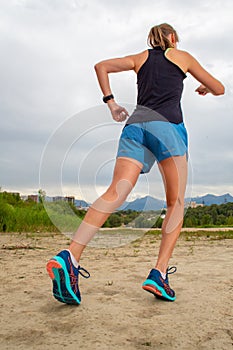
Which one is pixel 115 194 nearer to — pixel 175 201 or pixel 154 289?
pixel 175 201

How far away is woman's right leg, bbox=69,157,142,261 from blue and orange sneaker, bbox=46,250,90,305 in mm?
76

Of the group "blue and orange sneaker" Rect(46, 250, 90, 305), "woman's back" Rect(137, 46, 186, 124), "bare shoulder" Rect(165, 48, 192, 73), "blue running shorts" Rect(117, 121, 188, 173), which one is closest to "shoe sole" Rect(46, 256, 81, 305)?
Result: "blue and orange sneaker" Rect(46, 250, 90, 305)

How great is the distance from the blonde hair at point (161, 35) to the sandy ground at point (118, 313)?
1.54m

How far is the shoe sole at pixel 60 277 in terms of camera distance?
7.73 feet

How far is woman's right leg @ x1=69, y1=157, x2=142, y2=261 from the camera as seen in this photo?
2.47 meters

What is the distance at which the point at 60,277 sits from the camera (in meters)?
2.37

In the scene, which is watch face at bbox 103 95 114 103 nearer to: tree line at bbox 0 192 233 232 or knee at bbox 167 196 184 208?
knee at bbox 167 196 184 208

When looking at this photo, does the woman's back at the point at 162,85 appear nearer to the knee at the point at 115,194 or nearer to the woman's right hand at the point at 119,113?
the woman's right hand at the point at 119,113

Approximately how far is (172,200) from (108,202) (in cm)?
47

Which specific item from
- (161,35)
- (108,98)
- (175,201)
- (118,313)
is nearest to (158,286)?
(118,313)

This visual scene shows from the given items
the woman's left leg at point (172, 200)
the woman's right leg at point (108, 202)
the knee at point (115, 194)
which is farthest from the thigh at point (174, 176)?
the knee at point (115, 194)

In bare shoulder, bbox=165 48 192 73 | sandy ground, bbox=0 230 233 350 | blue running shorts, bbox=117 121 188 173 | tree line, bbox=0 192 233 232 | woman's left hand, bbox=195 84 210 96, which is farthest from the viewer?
tree line, bbox=0 192 233 232

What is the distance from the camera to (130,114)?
266 centimetres

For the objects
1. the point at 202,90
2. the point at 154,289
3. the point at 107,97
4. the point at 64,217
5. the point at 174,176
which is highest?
the point at 202,90
